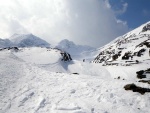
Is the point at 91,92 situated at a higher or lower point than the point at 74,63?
lower

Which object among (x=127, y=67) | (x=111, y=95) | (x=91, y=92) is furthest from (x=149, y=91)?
(x=127, y=67)

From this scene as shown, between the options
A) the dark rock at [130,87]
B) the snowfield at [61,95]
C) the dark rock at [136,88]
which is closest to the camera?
the snowfield at [61,95]

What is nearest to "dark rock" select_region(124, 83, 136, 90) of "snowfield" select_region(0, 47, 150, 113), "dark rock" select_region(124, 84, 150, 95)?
"dark rock" select_region(124, 84, 150, 95)

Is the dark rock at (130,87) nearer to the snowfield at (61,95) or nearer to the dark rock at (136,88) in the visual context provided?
the dark rock at (136,88)

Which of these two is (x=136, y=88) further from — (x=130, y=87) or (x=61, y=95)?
(x=61, y=95)

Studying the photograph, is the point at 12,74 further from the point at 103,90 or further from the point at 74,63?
the point at 74,63

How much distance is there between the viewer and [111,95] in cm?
1669

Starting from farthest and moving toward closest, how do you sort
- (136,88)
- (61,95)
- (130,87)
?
(130,87) → (136,88) → (61,95)

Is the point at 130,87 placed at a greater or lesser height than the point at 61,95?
greater

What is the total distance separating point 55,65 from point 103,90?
1438 inches

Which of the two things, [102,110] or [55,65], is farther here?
[55,65]

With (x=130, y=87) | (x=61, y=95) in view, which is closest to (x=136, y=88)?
(x=130, y=87)

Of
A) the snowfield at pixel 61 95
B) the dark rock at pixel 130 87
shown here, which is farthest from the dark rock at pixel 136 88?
the snowfield at pixel 61 95

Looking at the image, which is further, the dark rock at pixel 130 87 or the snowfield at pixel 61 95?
the dark rock at pixel 130 87
